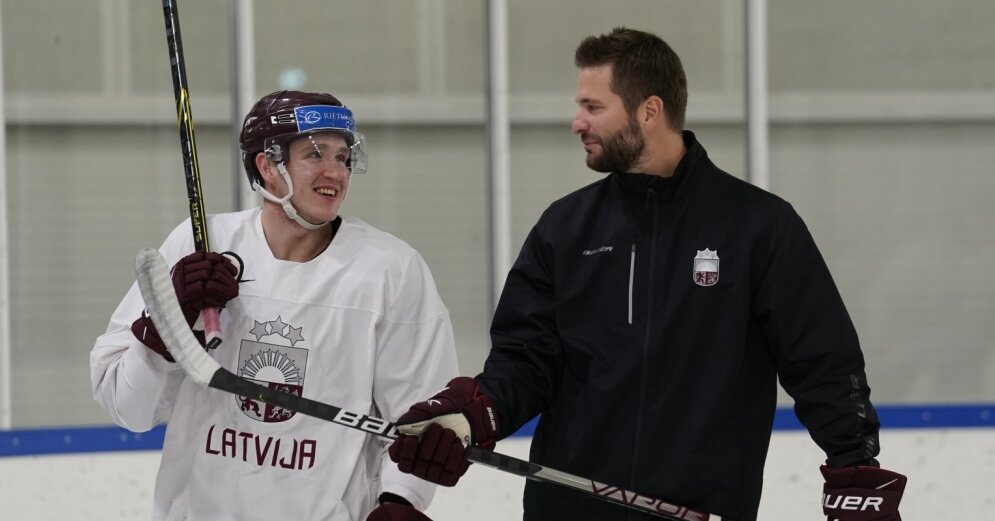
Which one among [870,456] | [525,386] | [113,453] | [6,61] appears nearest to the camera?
[870,456]

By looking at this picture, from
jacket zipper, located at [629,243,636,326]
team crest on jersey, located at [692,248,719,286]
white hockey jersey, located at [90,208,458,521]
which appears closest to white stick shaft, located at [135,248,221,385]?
white hockey jersey, located at [90,208,458,521]

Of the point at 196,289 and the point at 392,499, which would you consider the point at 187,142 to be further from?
the point at 392,499

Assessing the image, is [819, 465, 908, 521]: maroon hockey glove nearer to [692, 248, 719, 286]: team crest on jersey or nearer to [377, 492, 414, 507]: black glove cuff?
[692, 248, 719, 286]: team crest on jersey

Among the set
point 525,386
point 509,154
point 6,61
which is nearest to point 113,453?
point 6,61

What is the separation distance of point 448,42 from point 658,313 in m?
1.97

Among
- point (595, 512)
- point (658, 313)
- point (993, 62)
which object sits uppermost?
point (993, 62)

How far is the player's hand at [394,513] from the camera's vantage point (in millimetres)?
1802

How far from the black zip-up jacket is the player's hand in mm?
189

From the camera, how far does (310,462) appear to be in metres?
1.85

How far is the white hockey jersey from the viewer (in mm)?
1844

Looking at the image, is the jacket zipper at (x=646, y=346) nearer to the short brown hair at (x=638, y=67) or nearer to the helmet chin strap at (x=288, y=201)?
the short brown hair at (x=638, y=67)

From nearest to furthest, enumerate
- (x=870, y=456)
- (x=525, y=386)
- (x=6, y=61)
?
(x=870, y=456), (x=525, y=386), (x=6, y=61)

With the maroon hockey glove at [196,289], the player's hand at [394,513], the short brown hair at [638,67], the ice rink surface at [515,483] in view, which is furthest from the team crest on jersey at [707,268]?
the ice rink surface at [515,483]

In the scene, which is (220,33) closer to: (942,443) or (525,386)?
(525,386)
